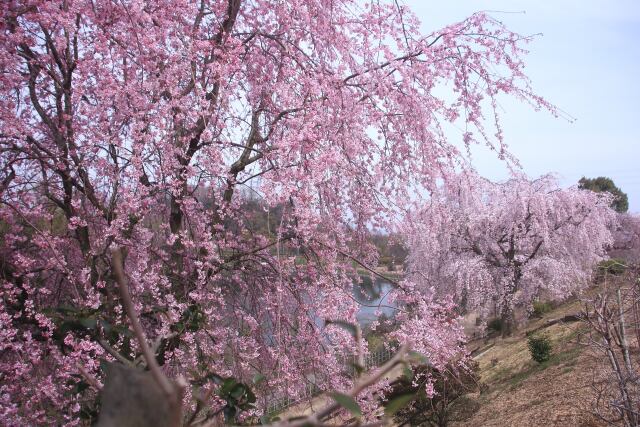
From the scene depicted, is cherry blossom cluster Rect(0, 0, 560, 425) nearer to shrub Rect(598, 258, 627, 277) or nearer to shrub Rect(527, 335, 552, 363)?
shrub Rect(598, 258, 627, 277)

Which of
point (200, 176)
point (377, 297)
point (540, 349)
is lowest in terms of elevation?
point (540, 349)

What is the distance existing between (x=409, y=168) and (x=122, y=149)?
2.22 meters

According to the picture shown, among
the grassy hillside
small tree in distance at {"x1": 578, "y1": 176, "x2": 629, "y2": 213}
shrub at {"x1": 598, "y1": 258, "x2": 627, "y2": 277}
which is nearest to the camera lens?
shrub at {"x1": 598, "y1": 258, "x2": 627, "y2": 277}

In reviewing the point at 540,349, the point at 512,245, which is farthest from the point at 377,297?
the point at 512,245

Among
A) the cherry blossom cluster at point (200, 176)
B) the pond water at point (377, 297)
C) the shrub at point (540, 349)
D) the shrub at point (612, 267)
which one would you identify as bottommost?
the shrub at point (540, 349)

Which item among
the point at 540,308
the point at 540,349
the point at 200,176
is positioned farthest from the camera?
the point at 540,308

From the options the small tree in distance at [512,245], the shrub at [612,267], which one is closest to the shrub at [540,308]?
the small tree in distance at [512,245]

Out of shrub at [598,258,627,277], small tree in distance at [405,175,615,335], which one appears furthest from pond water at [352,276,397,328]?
small tree in distance at [405,175,615,335]

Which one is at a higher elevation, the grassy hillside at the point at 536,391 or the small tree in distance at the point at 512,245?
the small tree in distance at the point at 512,245

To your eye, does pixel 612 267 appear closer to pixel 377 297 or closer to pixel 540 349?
pixel 540 349

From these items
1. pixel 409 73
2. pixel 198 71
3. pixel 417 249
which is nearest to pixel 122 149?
pixel 198 71

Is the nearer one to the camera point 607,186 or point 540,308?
point 540,308

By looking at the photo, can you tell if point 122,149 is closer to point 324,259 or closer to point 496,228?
point 324,259

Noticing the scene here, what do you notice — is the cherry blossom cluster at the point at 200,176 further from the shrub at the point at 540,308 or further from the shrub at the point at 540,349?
the shrub at the point at 540,308
